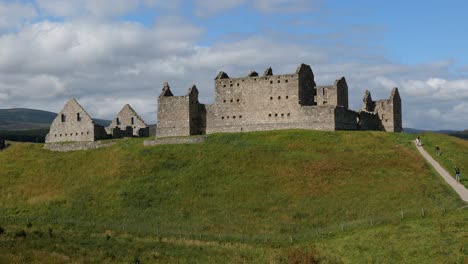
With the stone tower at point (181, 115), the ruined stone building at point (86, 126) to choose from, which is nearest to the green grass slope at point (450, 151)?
the stone tower at point (181, 115)

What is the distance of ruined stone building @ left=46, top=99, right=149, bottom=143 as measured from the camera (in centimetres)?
8612

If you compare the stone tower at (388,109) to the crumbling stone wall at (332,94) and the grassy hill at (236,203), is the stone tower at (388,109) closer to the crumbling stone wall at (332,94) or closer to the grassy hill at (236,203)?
the crumbling stone wall at (332,94)

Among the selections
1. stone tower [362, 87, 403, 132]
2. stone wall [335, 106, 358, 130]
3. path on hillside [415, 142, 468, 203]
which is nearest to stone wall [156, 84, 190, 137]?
stone wall [335, 106, 358, 130]

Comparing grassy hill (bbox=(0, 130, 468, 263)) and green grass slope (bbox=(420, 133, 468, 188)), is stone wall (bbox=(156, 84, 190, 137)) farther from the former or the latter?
green grass slope (bbox=(420, 133, 468, 188))

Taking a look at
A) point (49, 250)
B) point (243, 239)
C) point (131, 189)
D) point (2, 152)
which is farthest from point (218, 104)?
point (49, 250)

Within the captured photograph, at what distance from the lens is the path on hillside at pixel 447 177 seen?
5216 cm

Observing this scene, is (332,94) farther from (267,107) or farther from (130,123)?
(130,123)

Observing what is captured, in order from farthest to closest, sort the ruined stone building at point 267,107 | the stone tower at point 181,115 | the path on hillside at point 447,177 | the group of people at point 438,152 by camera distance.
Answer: the stone tower at point 181,115 < the ruined stone building at point 267,107 < the group of people at point 438,152 < the path on hillside at point 447,177

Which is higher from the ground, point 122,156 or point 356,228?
point 122,156

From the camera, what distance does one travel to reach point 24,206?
62.5 meters

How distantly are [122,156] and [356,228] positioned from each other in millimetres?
35013

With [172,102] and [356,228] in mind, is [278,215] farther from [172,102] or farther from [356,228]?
[172,102]

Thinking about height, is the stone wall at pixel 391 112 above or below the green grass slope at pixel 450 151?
above

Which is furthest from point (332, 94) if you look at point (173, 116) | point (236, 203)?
point (236, 203)
